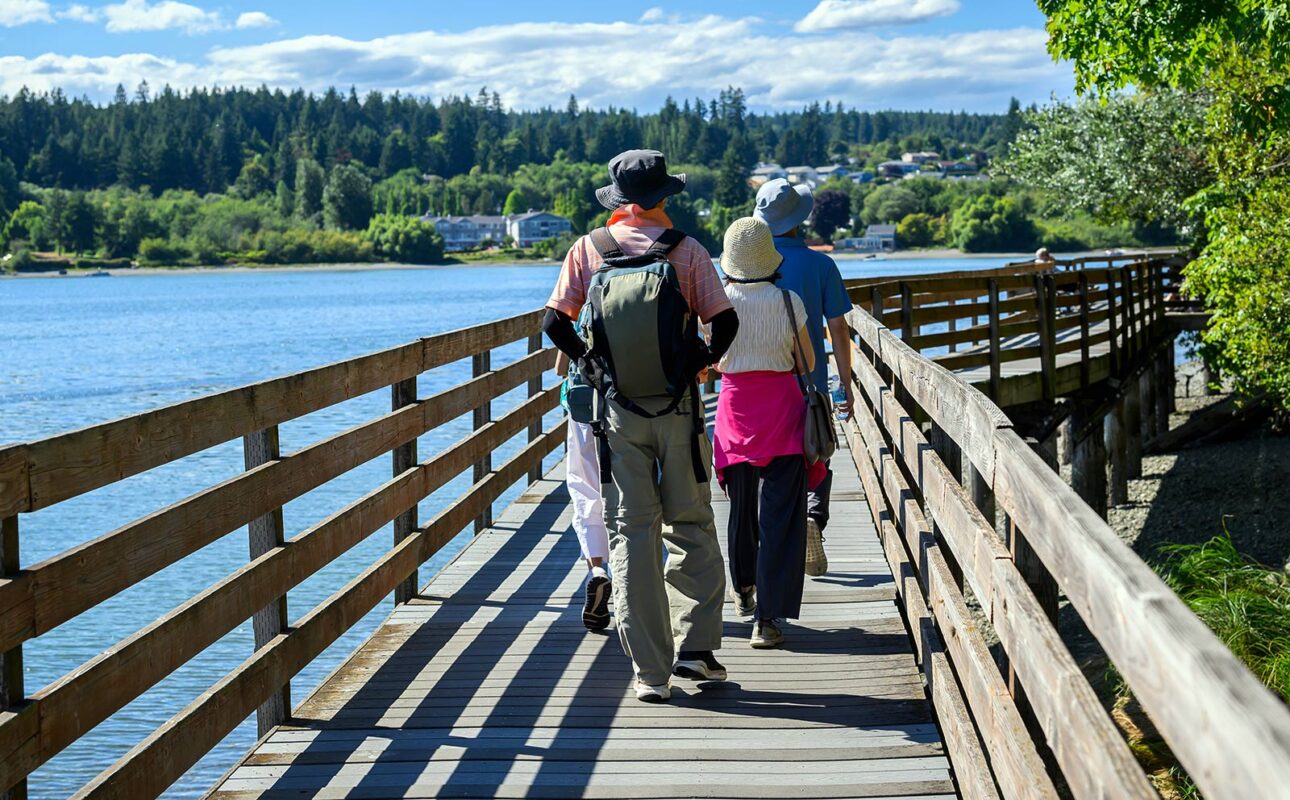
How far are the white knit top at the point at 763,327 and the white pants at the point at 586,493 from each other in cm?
92

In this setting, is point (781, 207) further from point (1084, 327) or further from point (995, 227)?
point (995, 227)

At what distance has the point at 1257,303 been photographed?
13.8 metres

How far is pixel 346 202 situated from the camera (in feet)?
519

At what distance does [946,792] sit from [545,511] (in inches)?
212

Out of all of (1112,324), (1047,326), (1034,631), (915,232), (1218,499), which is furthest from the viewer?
(915,232)

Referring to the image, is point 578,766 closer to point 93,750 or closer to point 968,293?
point 93,750

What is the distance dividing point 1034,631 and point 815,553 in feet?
13.4

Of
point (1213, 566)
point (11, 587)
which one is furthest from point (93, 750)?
point (1213, 566)

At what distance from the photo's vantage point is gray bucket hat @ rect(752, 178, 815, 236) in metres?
6.24

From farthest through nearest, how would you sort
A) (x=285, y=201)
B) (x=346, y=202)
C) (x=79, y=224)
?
1. (x=285, y=201)
2. (x=346, y=202)
3. (x=79, y=224)

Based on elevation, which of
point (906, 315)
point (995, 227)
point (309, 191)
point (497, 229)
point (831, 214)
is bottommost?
point (906, 315)

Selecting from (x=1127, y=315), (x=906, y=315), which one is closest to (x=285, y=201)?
(x=1127, y=315)

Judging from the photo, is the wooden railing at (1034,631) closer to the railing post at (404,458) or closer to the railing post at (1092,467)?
the railing post at (404,458)

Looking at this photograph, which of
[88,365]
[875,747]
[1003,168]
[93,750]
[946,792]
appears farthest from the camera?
[88,365]
